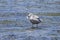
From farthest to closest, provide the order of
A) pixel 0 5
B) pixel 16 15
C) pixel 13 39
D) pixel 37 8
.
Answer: pixel 0 5 → pixel 37 8 → pixel 16 15 → pixel 13 39

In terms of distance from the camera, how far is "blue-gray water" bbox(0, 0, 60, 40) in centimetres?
1247

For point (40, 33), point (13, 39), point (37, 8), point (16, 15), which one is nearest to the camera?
point (13, 39)

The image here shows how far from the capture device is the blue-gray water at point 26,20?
1247cm

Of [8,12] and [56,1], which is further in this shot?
[56,1]

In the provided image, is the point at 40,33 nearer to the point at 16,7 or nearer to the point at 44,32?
the point at 44,32

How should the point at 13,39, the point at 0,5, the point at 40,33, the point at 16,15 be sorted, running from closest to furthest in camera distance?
the point at 13,39
the point at 40,33
the point at 16,15
the point at 0,5

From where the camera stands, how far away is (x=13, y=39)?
470 inches

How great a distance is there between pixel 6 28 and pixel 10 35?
3.51 ft

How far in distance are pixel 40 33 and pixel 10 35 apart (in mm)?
1136

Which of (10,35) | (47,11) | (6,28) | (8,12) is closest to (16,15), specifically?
(8,12)

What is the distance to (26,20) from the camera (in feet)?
49.5

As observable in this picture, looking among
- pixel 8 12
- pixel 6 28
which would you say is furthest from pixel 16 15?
pixel 6 28

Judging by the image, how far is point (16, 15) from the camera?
1638cm

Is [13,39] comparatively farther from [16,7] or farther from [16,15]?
[16,7]
